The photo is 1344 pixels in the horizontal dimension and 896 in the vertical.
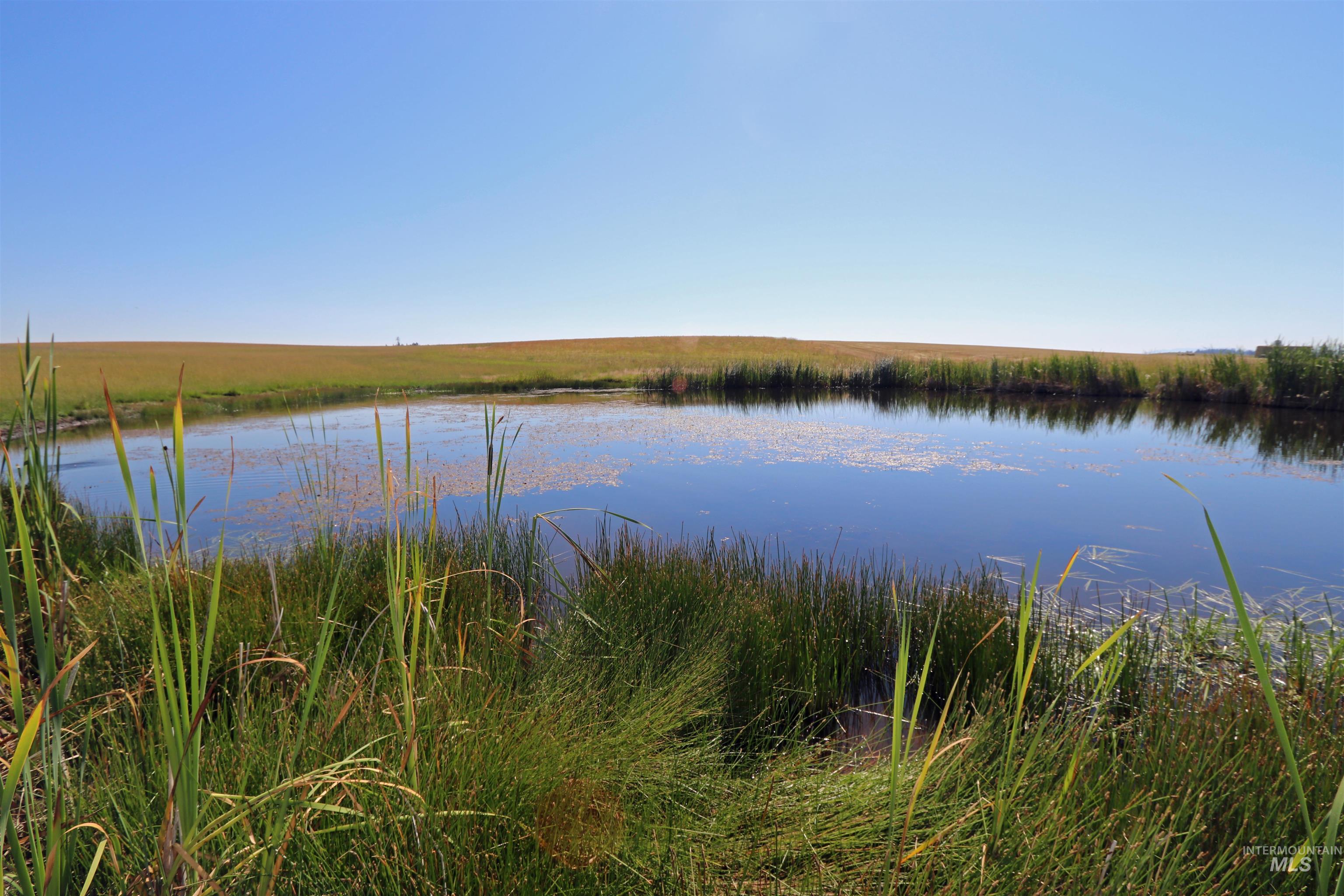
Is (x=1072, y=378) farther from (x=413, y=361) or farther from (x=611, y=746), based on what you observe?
(x=413, y=361)

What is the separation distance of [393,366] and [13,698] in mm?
33988

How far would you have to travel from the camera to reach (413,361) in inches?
1382

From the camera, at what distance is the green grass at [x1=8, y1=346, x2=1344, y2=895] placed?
109 cm

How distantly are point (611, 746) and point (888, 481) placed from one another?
6.91 metres

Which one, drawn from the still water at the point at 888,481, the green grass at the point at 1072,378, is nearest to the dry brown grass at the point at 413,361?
the green grass at the point at 1072,378

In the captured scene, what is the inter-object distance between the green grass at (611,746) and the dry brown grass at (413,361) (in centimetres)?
1161

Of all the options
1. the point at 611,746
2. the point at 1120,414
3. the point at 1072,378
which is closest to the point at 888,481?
A: the point at 611,746

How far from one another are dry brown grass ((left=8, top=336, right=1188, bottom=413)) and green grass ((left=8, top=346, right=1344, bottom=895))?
38.1 feet

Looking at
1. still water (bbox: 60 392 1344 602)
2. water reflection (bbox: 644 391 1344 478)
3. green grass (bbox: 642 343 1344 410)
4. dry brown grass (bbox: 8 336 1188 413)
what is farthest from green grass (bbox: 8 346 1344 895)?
green grass (bbox: 642 343 1344 410)

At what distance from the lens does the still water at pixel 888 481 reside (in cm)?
529

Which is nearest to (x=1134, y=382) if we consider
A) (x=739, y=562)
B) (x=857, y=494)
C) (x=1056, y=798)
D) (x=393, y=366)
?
(x=857, y=494)

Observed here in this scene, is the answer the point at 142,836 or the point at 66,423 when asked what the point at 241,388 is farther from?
the point at 142,836

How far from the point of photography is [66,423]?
13180mm

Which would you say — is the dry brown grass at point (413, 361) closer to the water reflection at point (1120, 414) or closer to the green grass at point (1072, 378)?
the green grass at point (1072, 378)
